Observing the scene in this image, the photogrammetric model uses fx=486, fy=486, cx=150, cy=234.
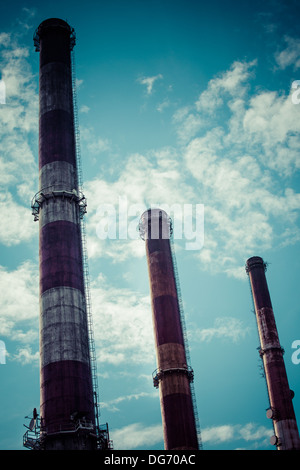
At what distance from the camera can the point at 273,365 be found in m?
50.5

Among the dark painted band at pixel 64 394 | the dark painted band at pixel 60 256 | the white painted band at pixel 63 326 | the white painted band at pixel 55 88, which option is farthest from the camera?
the white painted band at pixel 55 88

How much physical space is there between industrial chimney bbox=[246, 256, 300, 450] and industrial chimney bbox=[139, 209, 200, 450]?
423 inches

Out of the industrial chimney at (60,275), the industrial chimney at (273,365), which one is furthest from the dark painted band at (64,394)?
the industrial chimney at (273,365)

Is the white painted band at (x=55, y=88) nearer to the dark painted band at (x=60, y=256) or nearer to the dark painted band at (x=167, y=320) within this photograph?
the dark painted band at (x=60, y=256)

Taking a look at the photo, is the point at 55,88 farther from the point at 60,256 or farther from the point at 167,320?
the point at 167,320

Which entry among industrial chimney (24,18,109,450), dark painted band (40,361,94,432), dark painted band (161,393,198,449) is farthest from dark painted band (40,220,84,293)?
dark painted band (161,393,198,449)

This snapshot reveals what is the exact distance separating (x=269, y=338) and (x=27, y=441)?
1189 inches

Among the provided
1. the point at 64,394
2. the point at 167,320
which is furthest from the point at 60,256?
the point at 167,320

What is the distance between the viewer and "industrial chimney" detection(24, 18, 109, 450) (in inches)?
1204

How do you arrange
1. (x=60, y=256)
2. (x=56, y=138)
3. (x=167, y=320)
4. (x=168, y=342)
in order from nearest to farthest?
1. (x=60, y=256)
2. (x=56, y=138)
3. (x=168, y=342)
4. (x=167, y=320)

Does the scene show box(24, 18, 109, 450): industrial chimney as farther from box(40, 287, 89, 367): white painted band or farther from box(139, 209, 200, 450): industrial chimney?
box(139, 209, 200, 450): industrial chimney

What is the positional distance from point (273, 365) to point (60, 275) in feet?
89.1

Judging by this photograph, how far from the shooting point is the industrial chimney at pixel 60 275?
30594 mm

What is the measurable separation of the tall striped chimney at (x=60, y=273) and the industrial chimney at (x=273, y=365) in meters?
23.5
